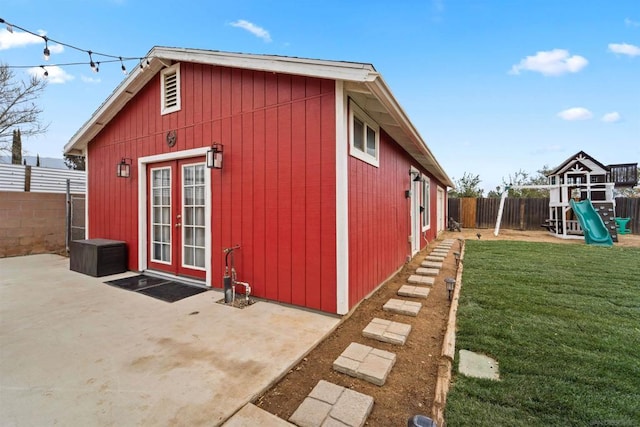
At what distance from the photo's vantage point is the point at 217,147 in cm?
404

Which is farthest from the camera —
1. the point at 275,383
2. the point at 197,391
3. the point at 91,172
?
the point at 91,172

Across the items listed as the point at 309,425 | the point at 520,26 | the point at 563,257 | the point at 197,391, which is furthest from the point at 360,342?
the point at 520,26

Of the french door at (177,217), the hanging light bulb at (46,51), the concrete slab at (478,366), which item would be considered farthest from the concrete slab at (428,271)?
the hanging light bulb at (46,51)

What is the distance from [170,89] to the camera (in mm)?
4820

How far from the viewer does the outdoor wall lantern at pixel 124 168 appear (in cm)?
529

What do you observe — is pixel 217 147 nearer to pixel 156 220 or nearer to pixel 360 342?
pixel 156 220

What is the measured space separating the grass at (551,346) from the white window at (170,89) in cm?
534

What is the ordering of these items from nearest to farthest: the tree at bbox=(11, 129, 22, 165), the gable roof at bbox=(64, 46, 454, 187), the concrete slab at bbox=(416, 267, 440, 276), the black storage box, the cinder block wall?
the gable roof at bbox=(64, 46, 454, 187)
the black storage box
the concrete slab at bbox=(416, 267, 440, 276)
the cinder block wall
the tree at bbox=(11, 129, 22, 165)

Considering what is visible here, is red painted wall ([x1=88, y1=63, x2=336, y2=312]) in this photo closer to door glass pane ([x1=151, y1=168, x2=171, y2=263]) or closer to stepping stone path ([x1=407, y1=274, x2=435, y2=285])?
door glass pane ([x1=151, y1=168, x2=171, y2=263])

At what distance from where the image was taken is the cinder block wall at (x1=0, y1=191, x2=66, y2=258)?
673 centimetres

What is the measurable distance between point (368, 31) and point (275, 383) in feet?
27.3

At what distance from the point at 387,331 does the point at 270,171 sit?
2347mm

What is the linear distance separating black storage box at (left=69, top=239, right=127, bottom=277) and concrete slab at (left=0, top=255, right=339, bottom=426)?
976 mm

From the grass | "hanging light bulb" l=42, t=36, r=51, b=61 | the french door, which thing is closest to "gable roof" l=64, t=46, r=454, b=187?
"hanging light bulb" l=42, t=36, r=51, b=61
